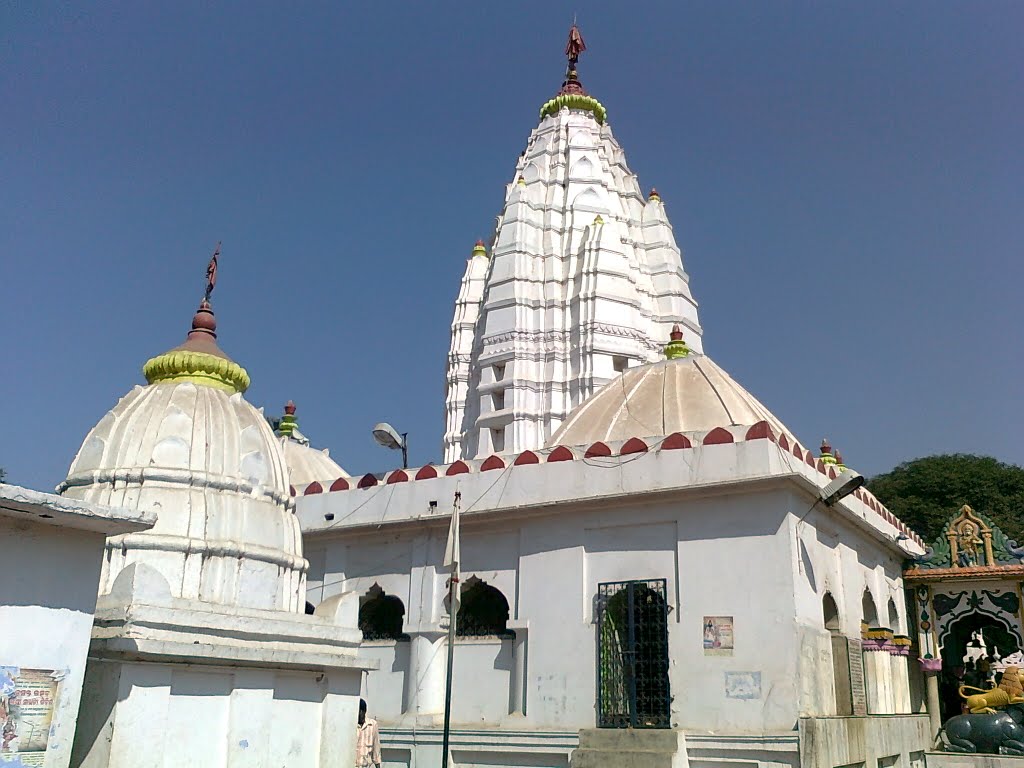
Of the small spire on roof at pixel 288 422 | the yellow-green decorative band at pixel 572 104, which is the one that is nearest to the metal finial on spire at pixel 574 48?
the yellow-green decorative band at pixel 572 104

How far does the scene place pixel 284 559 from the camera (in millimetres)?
13539

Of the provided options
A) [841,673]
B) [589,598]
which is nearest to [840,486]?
[841,673]

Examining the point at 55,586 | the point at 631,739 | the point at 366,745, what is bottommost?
the point at 366,745

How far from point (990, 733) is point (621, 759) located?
796 centimetres

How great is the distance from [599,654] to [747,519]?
11.0 ft

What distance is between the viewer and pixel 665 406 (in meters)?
19.3

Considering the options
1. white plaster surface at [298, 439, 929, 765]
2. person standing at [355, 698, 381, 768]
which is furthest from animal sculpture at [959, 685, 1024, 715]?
person standing at [355, 698, 381, 768]

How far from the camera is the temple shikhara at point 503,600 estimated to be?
10695 mm

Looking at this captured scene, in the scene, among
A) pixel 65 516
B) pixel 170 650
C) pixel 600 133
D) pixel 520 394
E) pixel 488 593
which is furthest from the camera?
pixel 600 133

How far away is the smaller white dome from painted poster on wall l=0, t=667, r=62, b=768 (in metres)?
14.3

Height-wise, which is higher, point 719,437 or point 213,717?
point 719,437

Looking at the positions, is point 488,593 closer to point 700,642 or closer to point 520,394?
point 700,642

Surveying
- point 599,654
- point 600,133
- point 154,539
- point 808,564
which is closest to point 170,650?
point 154,539

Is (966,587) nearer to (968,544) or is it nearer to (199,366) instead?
(968,544)
